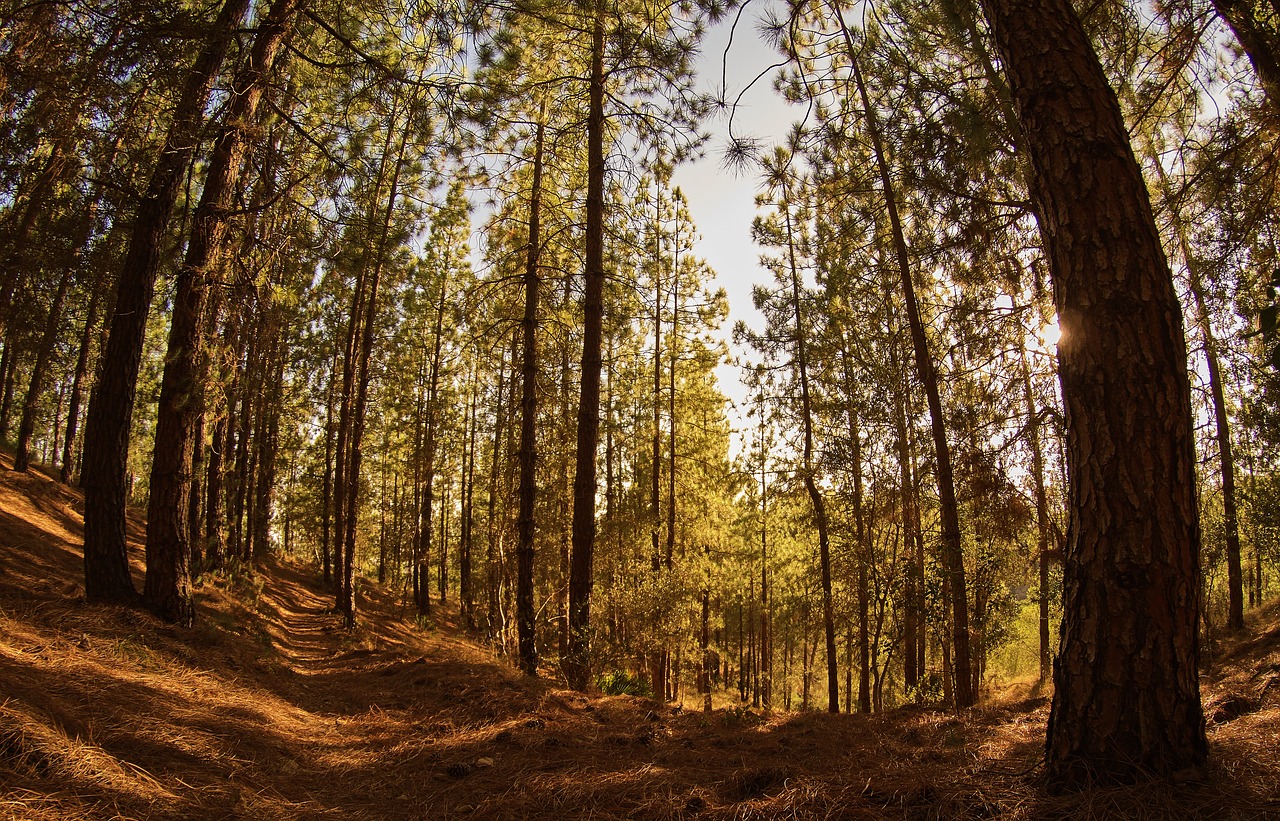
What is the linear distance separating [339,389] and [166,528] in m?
13.9

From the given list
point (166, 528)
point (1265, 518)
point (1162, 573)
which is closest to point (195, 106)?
point (166, 528)

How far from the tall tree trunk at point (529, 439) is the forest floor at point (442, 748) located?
1587 mm

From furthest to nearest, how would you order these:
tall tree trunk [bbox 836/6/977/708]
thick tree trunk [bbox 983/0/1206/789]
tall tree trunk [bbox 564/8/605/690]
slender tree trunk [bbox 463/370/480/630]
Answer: slender tree trunk [bbox 463/370/480/630]
tall tree trunk [bbox 836/6/977/708]
tall tree trunk [bbox 564/8/605/690]
thick tree trunk [bbox 983/0/1206/789]

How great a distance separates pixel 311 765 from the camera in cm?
329

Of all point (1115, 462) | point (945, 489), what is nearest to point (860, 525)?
point (945, 489)

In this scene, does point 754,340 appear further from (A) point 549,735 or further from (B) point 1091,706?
(B) point 1091,706

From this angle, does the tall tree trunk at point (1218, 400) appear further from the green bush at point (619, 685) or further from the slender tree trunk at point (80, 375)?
the slender tree trunk at point (80, 375)

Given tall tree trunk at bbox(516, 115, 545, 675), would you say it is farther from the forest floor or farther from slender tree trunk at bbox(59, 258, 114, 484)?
slender tree trunk at bbox(59, 258, 114, 484)

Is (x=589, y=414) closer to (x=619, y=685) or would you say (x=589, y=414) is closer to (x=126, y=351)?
(x=619, y=685)

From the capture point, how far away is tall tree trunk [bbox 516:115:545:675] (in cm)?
776

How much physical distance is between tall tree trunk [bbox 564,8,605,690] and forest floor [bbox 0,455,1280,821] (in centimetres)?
90

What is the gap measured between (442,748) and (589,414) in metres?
4.22

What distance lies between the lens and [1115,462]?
2189 millimetres

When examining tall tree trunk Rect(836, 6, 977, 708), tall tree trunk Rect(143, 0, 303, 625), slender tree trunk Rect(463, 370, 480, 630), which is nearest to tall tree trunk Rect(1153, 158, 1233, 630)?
tall tree trunk Rect(836, 6, 977, 708)
